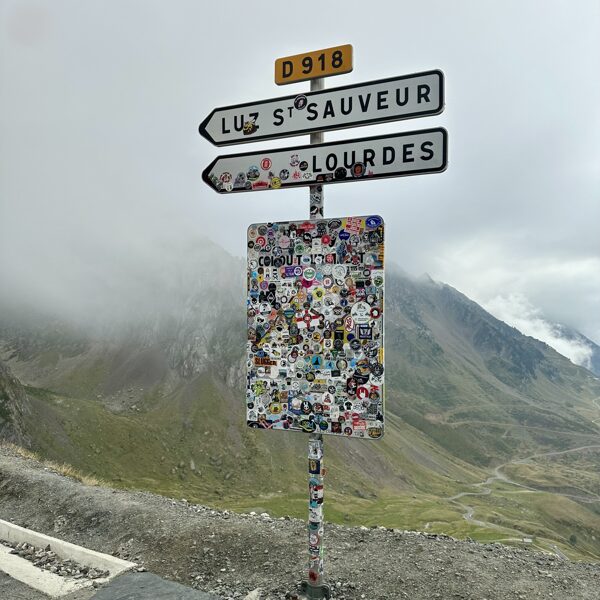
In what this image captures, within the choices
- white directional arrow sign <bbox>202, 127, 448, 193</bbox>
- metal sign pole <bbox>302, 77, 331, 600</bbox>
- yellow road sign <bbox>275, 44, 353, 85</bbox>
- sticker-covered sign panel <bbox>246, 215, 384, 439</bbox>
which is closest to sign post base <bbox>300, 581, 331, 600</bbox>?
metal sign pole <bbox>302, 77, 331, 600</bbox>

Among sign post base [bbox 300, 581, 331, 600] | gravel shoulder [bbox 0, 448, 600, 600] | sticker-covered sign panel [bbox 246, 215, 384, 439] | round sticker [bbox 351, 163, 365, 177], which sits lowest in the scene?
gravel shoulder [bbox 0, 448, 600, 600]

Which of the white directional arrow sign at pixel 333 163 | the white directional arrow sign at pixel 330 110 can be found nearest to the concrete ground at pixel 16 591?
the white directional arrow sign at pixel 333 163

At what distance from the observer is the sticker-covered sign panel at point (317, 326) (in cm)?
630

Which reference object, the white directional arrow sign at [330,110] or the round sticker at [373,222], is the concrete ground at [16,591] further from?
the white directional arrow sign at [330,110]

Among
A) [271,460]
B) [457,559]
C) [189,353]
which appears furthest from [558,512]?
[457,559]

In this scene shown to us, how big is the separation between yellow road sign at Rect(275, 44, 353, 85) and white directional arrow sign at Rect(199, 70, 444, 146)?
33 cm

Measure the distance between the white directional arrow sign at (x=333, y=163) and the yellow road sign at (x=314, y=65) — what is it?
3.82ft

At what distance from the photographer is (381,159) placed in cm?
644

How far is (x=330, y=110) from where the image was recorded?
6.79m

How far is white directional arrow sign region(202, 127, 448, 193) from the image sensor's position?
20.7 feet

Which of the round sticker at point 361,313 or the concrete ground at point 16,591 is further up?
the round sticker at point 361,313

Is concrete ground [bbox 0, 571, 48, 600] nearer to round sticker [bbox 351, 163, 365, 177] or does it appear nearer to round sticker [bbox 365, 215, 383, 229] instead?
round sticker [bbox 365, 215, 383, 229]

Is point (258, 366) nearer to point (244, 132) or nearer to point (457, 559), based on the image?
point (244, 132)

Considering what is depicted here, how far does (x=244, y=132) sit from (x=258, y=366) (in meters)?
3.81
